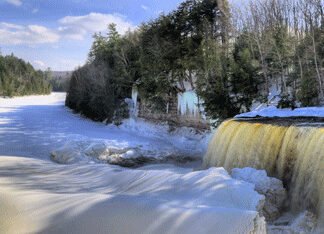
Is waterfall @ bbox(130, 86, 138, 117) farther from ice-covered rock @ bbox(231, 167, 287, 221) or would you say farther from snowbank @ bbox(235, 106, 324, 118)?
ice-covered rock @ bbox(231, 167, 287, 221)

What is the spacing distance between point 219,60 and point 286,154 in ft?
27.4

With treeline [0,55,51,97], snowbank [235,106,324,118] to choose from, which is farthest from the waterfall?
treeline [0,55,51,97]

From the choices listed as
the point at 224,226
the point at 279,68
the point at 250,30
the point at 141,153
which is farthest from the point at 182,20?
the point at 224,226

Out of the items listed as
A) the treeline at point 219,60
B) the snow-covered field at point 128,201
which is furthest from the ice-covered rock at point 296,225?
the treeline at point 219,60

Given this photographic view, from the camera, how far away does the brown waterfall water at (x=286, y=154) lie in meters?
6.04

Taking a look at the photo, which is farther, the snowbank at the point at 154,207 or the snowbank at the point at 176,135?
the snowbank at the point at 176,135

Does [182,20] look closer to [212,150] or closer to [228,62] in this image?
[228,62]

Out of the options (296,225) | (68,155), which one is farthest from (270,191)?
(68,155)

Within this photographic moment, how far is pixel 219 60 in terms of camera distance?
48.6 ft

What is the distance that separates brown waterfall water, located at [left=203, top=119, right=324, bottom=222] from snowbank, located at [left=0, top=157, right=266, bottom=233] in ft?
5.09

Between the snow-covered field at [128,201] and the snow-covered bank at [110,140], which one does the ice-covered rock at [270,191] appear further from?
the snow-covered bank at [110,140]

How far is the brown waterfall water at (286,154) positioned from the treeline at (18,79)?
53.6 metres

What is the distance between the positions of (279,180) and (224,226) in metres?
3.33

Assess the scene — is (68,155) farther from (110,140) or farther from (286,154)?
(286,154)
